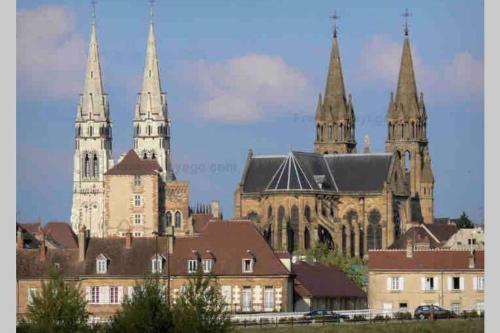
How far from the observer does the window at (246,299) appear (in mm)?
75375

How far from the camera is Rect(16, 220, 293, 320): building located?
75.2 metres

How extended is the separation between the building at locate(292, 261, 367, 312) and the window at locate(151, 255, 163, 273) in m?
5.26

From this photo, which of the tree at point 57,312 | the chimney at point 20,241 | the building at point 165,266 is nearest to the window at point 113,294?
the building at point 165,266

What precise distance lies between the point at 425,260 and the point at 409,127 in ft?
218

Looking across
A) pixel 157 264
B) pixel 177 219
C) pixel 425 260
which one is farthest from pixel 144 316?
pixel 177 219

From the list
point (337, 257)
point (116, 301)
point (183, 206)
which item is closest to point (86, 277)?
point (116, 301)

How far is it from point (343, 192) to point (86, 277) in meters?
63.6

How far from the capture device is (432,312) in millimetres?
71188

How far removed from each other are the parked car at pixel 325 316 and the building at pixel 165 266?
12.1 feet

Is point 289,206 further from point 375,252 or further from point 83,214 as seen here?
point 375,252

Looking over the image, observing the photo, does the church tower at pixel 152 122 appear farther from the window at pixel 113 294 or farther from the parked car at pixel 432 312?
the parked car at pixel 432 312

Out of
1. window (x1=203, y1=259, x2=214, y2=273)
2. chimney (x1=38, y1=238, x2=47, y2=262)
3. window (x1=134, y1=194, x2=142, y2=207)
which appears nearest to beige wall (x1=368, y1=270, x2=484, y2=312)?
window (x1=203, y1=259, x2=214, y2=273)

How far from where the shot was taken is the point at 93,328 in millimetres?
61656

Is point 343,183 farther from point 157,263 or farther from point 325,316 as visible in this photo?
point 325,316
